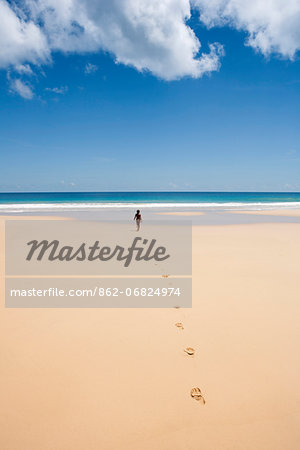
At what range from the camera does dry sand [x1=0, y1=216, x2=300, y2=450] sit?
2.64 metres

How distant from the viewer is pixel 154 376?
341cm

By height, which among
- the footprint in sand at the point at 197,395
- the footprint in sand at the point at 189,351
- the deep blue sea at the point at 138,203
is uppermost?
the deep blue sea at the point at 138,203

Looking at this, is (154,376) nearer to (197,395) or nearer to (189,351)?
(197,395)

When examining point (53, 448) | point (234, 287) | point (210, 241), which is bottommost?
point (53, 448)

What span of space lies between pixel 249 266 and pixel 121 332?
206 inches

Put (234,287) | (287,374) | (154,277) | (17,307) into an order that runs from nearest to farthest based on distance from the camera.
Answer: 1. (287,374)
2. (17,307)
3. (234,287)
4. (154,277)

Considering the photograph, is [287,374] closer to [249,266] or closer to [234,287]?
[234,287]

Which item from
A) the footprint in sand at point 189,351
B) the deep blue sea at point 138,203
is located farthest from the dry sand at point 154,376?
the deep blue sea at point 138,203

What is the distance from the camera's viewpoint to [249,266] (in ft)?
26.2

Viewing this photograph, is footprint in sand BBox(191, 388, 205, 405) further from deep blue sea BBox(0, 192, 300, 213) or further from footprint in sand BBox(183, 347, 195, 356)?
deep blue sea BBox(0, 192, 300, 213)

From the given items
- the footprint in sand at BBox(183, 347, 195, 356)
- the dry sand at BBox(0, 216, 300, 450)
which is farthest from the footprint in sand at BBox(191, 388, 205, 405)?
the footprint in sand at BBox(183, 347, 195, 356)

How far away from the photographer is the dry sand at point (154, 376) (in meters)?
2.64

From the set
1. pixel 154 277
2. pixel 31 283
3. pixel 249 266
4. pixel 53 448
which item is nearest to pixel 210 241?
pixel 249 266

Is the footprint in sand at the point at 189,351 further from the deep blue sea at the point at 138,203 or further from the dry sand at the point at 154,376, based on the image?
the deep blue sea at the point at 138,203
